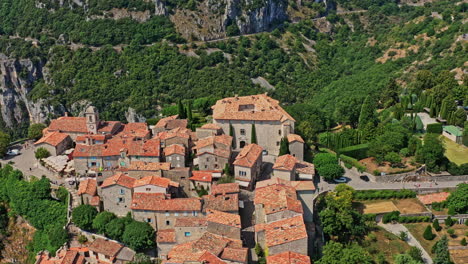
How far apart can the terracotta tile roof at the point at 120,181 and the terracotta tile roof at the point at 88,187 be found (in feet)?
9.18

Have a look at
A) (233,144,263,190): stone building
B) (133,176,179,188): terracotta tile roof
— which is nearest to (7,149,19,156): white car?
(133,176,179,188): terracotta tile roof

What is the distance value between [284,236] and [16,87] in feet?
399

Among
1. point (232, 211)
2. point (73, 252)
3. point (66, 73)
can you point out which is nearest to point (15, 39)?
point (66, 73)

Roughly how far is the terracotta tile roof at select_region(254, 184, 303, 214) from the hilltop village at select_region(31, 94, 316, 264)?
13 cm

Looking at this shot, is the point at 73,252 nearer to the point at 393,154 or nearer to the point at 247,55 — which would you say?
the point at 393,154

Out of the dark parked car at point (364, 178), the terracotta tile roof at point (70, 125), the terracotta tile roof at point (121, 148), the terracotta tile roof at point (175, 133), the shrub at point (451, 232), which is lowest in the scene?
the shrub at point (451, 232)

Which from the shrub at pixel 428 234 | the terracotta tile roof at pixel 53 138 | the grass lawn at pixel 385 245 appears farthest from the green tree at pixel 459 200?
the terracotta tile roof at pixel 53 138

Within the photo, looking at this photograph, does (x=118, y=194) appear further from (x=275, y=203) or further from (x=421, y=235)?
(x=421, y=235)

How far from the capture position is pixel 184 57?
137 meters

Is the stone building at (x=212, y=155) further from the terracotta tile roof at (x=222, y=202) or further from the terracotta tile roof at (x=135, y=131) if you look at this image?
the terracotta tile roof at (x=135, y=131)

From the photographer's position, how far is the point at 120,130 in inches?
3182

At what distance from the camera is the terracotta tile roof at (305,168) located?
6506 centimetres

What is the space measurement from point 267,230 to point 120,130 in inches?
1487

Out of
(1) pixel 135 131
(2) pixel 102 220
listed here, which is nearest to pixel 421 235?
(2) pixel 102 220
